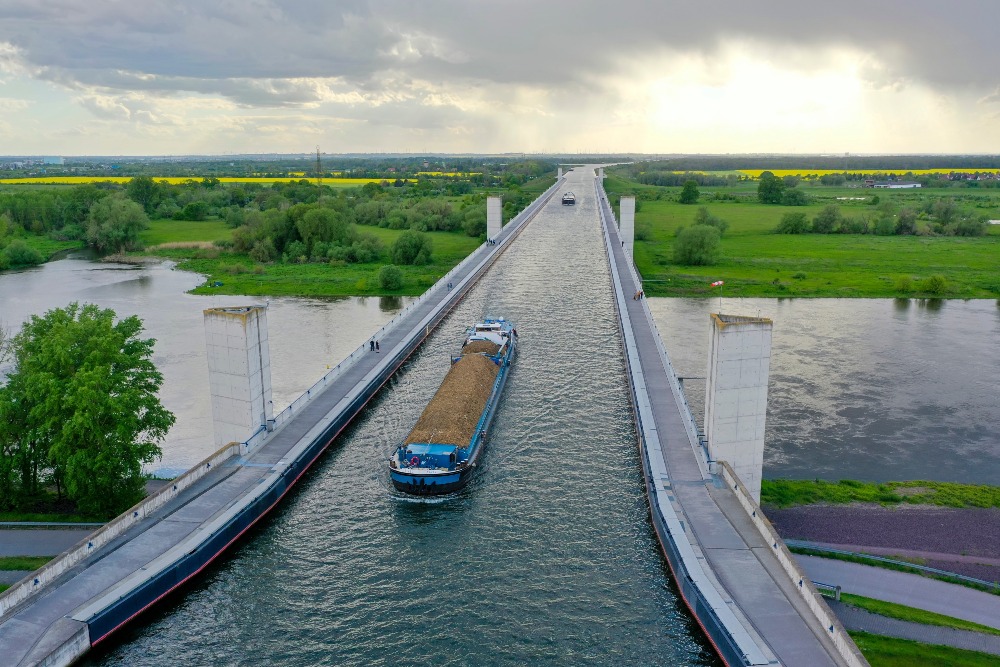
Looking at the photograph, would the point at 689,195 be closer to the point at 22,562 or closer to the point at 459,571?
the point at 459,571

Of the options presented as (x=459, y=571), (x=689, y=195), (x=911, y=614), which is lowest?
(x=459, y=571)

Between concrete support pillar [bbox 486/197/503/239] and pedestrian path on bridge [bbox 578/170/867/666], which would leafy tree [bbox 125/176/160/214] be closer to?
concrete support pillar [bbox 486/197/503/239]

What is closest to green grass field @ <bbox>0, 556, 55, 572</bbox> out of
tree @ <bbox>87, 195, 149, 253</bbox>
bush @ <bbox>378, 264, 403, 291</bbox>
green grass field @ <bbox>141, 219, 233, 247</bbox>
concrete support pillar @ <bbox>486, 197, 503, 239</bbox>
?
bush @ <bbox>378, 264, 403, 291</bbox>

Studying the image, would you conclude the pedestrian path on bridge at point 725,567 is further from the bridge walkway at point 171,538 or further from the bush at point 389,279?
the bush at point 389,279

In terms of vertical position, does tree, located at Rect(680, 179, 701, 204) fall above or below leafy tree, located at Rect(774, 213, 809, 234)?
above

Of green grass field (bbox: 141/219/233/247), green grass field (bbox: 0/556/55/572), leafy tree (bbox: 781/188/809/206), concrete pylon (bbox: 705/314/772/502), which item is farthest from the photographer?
leafy tree (bbox: 781/188/809/206)

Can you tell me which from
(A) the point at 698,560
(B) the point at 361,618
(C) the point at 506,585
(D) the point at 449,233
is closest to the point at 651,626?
(A) the point at 698,560

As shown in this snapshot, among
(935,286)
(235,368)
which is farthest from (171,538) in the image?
(935,286)
